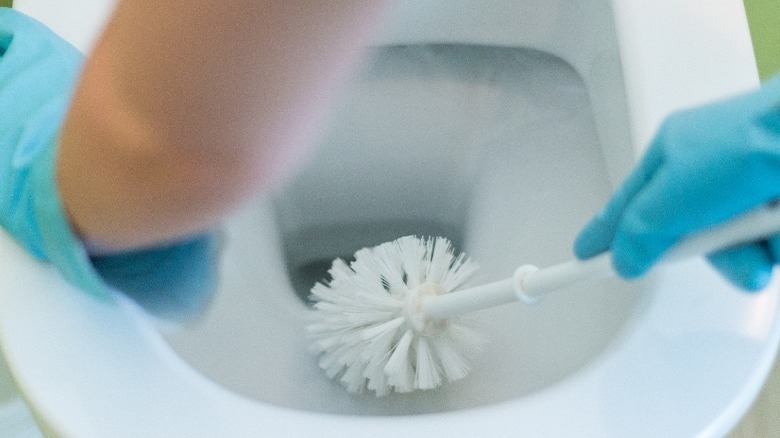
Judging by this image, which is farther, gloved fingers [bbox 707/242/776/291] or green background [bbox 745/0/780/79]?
green background [bbox 745/0/780/79]

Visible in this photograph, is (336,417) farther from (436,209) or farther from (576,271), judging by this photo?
(436,209)

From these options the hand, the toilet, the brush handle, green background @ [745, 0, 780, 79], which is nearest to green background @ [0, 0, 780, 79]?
green background @ [745, 0, 780, 79]

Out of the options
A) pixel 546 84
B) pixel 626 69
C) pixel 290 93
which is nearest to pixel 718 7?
pixel 626 69

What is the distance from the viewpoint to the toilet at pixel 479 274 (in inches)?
16.5

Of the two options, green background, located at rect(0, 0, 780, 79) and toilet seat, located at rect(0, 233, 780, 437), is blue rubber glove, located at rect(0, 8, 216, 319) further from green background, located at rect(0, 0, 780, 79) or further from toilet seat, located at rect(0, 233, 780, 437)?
green background, located at rect(0, 0, 780, 79)

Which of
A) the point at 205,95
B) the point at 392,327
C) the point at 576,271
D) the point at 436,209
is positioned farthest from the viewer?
the point at 436,209

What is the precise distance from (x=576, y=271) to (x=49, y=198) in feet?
0.87

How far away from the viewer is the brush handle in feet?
1.06

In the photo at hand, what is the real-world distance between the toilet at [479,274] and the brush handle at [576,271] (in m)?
0.06

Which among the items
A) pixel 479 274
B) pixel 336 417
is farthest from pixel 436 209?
pixel 336 417

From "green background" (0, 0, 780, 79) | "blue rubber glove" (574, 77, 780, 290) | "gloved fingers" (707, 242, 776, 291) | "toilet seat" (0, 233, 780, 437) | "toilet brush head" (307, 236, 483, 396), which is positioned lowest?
"toilet brush head" (307, 236, 483, 396)

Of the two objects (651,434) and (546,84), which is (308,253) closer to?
(546,84)

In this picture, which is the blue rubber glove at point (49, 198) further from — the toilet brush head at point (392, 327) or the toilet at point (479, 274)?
the toilet brush head at point (392, 327)

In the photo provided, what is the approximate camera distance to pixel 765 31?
→ 2.91 ft
